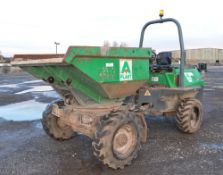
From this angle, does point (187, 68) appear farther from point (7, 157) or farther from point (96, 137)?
point (7, 157)

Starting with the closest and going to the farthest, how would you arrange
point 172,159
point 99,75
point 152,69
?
1. point 99,75
2. point 172,159
3. point 152,69

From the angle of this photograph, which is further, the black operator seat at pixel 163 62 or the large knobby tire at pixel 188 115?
the black operator seat at pixel 163 62

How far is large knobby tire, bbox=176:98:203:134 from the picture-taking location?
585 cm

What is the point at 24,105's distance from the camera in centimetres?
987

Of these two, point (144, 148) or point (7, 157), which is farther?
point (144, 148)

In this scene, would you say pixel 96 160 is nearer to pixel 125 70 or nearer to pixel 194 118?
pixel 125 70

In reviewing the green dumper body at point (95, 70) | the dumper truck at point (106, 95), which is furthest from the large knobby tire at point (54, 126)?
the green dumper body at point (95, 70)

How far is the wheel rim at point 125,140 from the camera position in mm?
4324

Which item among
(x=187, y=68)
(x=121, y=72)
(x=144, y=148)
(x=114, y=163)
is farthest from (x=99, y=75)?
(x=187, y=68)

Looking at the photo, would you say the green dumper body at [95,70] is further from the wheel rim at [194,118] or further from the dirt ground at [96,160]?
the wheel rim at [194,118]

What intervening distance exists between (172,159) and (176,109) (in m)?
1.59

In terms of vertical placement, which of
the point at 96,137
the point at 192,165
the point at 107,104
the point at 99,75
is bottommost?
the point at 192,165

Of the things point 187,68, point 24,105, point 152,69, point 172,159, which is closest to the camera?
point 172,159

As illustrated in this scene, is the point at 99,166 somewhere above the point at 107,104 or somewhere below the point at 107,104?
below
